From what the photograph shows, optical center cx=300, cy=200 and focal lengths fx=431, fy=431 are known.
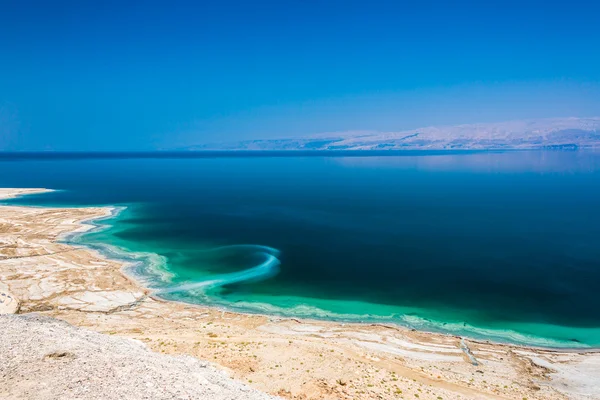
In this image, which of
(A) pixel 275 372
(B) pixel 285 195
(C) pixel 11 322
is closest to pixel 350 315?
(A) pixel 275 372

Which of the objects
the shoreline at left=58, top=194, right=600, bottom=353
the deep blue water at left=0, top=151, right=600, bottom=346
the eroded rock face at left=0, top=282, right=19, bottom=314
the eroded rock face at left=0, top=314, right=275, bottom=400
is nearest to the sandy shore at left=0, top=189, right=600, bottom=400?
the eroded rock face at left=0, top=282, right=19, bottom=314

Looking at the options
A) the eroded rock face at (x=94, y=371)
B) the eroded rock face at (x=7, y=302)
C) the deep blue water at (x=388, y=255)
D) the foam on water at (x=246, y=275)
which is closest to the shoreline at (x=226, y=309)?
the deep blue water at (x=388, y=255)

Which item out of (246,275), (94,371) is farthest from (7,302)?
(94,371)

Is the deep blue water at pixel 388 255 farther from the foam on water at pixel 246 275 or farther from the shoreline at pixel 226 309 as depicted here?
the shoreline at pixel 226 309

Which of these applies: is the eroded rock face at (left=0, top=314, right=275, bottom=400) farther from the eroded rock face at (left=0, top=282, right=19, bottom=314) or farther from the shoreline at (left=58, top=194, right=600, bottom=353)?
the shoreline at (left=58, top=194, right=600, bottom=353)

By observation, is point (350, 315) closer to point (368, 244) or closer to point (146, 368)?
point (146, 368)

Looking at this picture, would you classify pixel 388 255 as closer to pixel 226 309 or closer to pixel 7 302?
pixel 226 309
